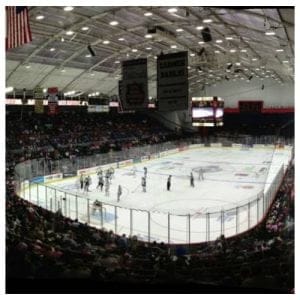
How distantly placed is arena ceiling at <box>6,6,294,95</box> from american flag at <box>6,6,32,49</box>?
5766mm

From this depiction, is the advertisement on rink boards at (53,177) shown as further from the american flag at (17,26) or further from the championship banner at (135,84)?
the american flag at (17,26)

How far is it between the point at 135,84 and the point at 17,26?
311cm

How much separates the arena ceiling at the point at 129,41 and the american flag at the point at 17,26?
18.9 feet

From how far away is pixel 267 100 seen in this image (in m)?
41.9

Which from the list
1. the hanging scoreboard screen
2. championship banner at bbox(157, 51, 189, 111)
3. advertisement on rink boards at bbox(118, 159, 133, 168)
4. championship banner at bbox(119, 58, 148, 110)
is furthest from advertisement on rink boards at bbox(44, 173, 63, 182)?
championship banner at bbox(157, 51, 189, 111)

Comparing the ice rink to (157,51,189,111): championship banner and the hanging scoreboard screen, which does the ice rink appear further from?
the hanging scoreboard screen

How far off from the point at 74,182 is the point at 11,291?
14343 millimetres

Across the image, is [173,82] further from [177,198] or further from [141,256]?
[177,198]

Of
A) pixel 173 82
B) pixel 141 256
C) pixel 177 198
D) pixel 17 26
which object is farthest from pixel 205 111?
pixel 17 26

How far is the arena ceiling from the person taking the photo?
660 inches

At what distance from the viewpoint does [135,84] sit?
1086 cm

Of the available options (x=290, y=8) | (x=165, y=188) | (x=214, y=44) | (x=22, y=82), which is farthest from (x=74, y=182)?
(x=290, y=8)

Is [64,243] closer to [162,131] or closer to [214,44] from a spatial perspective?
[214,44]

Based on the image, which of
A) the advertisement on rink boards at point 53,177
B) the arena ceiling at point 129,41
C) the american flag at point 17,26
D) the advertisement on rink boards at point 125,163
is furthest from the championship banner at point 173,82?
the advertisement on rink boards at point 125,163
